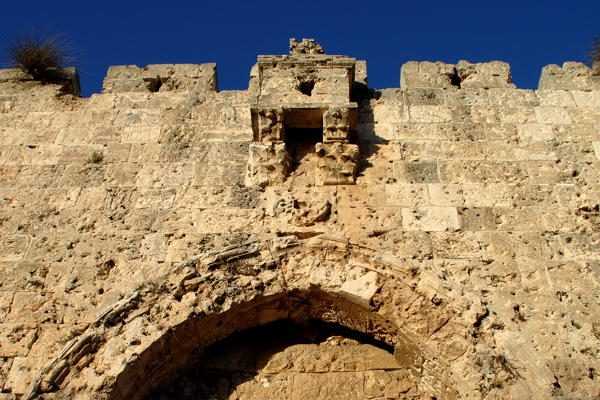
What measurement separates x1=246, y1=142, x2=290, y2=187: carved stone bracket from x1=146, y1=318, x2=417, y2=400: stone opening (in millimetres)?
1289

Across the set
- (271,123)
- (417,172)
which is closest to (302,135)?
(271,123)

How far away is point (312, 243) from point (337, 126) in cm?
133

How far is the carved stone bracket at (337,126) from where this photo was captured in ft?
18.2

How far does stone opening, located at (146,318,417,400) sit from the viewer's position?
4500 millimetres

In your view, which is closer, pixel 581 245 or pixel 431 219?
pixel 581 245

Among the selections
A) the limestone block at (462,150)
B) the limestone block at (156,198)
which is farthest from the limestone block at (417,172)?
the limestone block at (156,198)

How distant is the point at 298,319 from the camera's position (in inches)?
191

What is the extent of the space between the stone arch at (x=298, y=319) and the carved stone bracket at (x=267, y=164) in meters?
0.76

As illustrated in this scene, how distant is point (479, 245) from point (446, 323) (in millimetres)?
802

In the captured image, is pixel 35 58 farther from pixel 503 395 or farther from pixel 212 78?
pixel 503 395

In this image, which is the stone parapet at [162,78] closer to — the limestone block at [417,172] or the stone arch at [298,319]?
the limestone block at [417,172]

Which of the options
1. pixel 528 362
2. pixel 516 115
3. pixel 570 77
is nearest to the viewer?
pixel 528 362

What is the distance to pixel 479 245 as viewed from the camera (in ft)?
15.7

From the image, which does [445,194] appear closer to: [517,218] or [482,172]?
[482,172]
